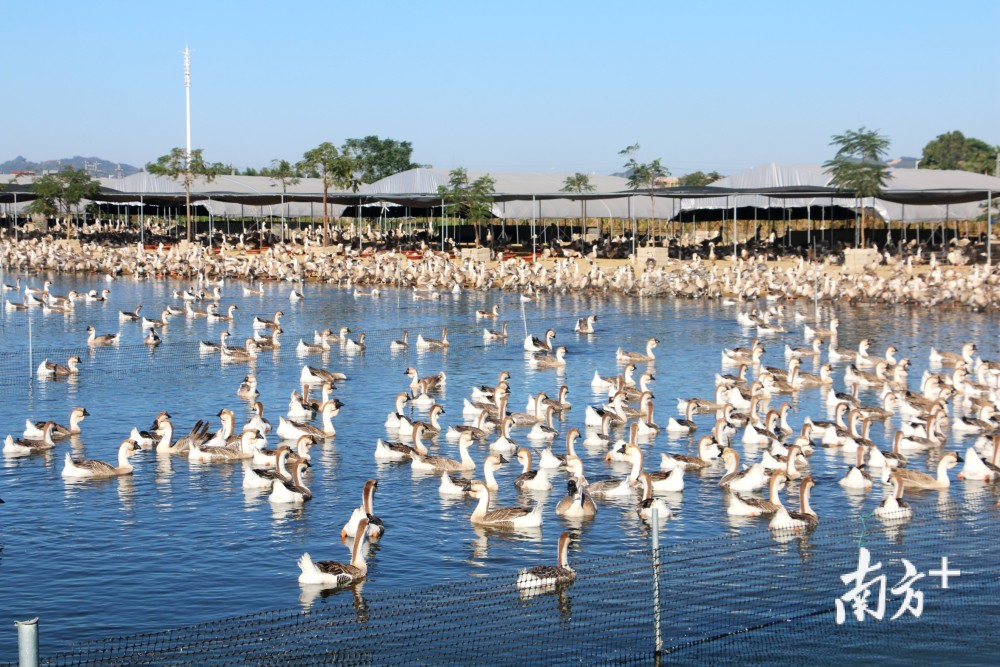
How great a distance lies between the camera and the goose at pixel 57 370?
32.7 m

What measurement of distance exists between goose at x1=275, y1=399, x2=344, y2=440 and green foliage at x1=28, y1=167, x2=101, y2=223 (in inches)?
2676

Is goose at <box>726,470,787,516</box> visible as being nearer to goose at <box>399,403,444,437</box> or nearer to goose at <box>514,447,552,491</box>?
goose at <box>514,447,552,491</box>

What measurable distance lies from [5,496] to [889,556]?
531 inches

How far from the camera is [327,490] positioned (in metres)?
20.6

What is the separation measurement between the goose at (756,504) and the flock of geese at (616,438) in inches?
0.8

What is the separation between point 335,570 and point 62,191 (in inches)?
3269

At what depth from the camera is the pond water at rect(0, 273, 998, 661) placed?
1573 centimetres

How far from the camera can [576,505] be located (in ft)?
61.7

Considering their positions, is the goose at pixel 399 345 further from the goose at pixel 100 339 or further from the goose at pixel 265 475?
the goose at pixel 265 475

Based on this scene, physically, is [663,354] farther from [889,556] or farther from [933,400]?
[889,556]

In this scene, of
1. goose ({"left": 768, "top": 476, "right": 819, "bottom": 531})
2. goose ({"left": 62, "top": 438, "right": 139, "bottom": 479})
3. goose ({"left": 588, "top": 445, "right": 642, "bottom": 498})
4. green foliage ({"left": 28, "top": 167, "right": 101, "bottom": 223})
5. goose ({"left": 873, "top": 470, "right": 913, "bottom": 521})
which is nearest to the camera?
goose ({"left": 768, "top": 476, "right": 819, "bottom": 531})

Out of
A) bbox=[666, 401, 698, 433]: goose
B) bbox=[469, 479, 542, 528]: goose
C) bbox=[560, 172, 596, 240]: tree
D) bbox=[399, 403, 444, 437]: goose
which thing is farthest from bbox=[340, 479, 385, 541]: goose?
bbox=[560, 172, 596, 240]: tree

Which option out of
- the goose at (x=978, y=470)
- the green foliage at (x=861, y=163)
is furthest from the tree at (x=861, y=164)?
the goose at (x=978, y=470)

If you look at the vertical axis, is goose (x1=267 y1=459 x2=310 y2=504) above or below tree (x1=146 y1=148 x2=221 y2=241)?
below
